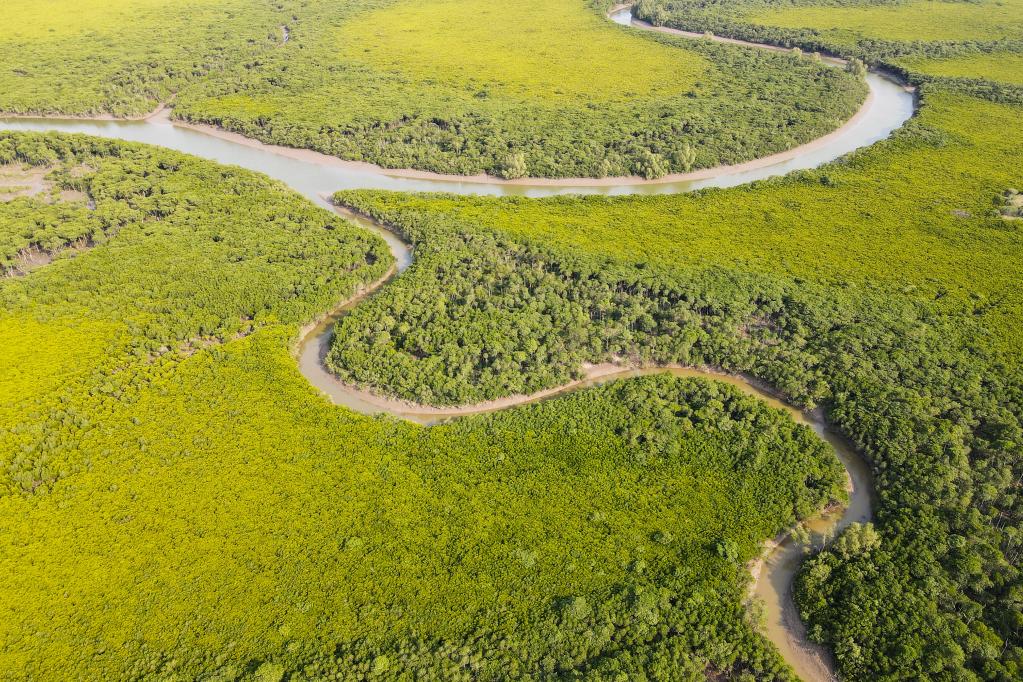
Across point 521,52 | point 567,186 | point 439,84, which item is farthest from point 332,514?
point 521,52

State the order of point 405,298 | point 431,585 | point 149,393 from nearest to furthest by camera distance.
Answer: point 431,585 < point 149,393 < point 405,298

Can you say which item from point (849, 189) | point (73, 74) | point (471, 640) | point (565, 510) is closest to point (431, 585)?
point (471, 640)

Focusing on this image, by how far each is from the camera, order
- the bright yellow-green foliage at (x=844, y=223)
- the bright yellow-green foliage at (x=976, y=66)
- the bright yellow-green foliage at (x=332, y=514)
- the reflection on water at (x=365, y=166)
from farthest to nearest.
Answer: the bright yellow-green foliage at (x=976, y=66) → the reflection on water at (x=365, y=166) → the bright yellow-green foliage at (x=844, y=223) → the bright yellow-green foliage at (x=332, y=514)

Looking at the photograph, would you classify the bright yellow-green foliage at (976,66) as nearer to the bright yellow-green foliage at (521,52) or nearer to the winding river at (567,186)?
the winding river at (567,186)

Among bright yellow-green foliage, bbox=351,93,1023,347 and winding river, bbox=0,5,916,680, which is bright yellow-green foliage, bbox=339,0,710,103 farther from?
bright yellow-green foliage, bbox=351,93,1023,347

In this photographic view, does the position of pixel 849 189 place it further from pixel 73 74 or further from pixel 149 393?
pixel 73 74

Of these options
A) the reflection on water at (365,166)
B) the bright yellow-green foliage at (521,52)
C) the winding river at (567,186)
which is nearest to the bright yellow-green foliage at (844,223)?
the reflection on water at (365,166)
